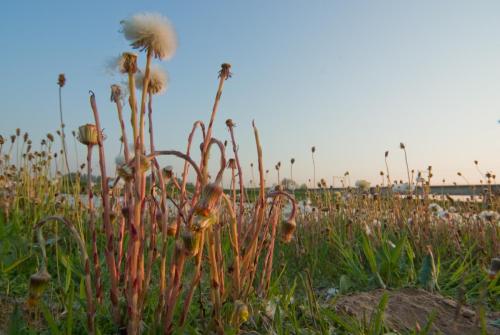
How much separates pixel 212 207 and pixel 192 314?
901 millimetres

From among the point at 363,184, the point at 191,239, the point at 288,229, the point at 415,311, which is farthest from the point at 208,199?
the point at 363,184

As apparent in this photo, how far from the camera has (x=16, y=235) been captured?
3.39 m

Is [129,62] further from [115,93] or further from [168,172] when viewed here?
[168,172]

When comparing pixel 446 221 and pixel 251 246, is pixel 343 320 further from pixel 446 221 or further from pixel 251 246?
pixel 446 221

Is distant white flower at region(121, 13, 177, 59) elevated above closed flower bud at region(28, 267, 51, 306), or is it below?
above

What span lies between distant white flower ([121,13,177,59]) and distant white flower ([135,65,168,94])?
150mm

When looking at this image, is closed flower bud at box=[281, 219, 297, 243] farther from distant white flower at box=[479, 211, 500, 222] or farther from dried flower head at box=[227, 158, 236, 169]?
distant white flower at box=[479, 211, 500, 222]

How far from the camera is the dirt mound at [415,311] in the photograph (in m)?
1.92

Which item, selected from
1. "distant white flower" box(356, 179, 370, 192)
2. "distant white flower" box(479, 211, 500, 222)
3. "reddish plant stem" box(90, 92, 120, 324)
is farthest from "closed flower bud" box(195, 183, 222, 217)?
"distant white flower" box(356, 179, 370, 192)

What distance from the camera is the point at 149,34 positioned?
146 centimetres

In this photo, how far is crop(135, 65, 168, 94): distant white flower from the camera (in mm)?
1646

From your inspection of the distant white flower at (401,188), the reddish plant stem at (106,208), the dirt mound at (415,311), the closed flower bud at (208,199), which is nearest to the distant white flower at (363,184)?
the distant white flower at (401,188)

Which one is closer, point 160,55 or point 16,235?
point 160,55

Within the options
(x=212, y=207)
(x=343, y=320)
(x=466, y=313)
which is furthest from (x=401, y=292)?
(x=212, y=207)
